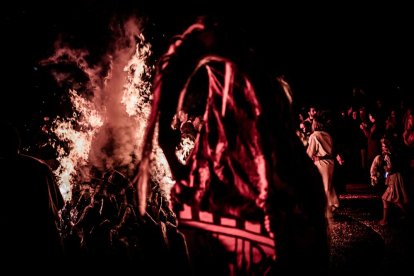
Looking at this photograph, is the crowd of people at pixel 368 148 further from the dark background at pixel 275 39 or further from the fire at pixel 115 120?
the fire at pixel 115 120

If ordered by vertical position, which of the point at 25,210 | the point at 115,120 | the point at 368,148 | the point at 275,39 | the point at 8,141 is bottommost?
the point at 368,148

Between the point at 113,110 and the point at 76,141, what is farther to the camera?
the point at 76,141

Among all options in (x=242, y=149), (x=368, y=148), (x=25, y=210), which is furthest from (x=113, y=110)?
(x=368, y=148)

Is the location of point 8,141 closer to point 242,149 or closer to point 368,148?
point 242,149

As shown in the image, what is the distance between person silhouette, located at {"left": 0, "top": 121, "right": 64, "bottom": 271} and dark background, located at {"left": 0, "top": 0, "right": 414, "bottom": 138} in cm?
436

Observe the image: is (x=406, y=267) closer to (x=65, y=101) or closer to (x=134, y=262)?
(x=134, y=262)

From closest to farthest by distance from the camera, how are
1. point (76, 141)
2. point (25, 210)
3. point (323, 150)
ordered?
1. point (25, 210)
2. point (76, 141)
3. point (323, 150)

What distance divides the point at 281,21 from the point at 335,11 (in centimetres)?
230

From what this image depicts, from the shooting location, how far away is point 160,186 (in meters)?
7.00

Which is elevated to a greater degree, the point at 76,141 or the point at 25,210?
the point at 76,141

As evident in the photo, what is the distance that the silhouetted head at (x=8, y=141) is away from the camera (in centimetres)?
378

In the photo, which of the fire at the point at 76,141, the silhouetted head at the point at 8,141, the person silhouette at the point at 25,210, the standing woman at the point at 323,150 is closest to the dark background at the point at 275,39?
the fire at the point at 76,141

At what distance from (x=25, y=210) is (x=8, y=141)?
74 centimetres

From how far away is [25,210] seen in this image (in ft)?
12.3
